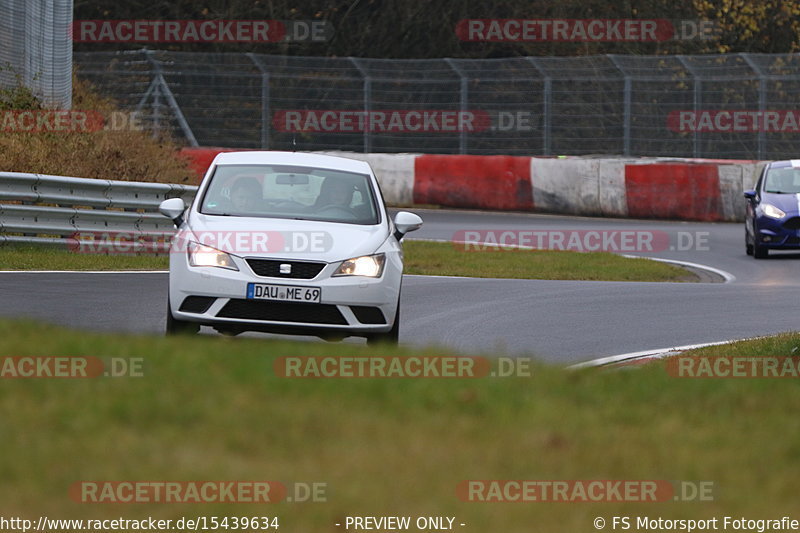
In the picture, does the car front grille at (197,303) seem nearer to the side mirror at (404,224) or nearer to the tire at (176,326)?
the tire at (176,326)

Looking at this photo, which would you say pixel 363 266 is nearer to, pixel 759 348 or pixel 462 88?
pixel 759 348

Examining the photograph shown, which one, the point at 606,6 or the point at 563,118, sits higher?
the point at 606,6

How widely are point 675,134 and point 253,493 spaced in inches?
1038

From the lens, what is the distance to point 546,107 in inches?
1262

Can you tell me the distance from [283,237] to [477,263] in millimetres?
10096

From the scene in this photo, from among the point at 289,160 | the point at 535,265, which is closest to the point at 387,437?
the point at 289,160

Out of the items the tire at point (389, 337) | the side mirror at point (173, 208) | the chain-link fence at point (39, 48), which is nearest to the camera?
the tire at point (389, 337)

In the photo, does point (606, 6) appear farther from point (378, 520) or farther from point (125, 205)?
point (378, 520)

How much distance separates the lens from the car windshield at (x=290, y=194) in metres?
11.4

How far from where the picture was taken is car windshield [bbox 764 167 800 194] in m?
22.7

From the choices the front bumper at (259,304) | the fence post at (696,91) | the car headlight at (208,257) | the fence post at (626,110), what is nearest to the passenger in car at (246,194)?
the car headlight at (208,257)

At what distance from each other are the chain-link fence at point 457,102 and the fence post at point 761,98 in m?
0.04

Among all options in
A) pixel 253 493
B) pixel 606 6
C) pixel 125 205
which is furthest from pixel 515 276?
pixel 606 6

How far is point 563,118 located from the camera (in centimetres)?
3198
